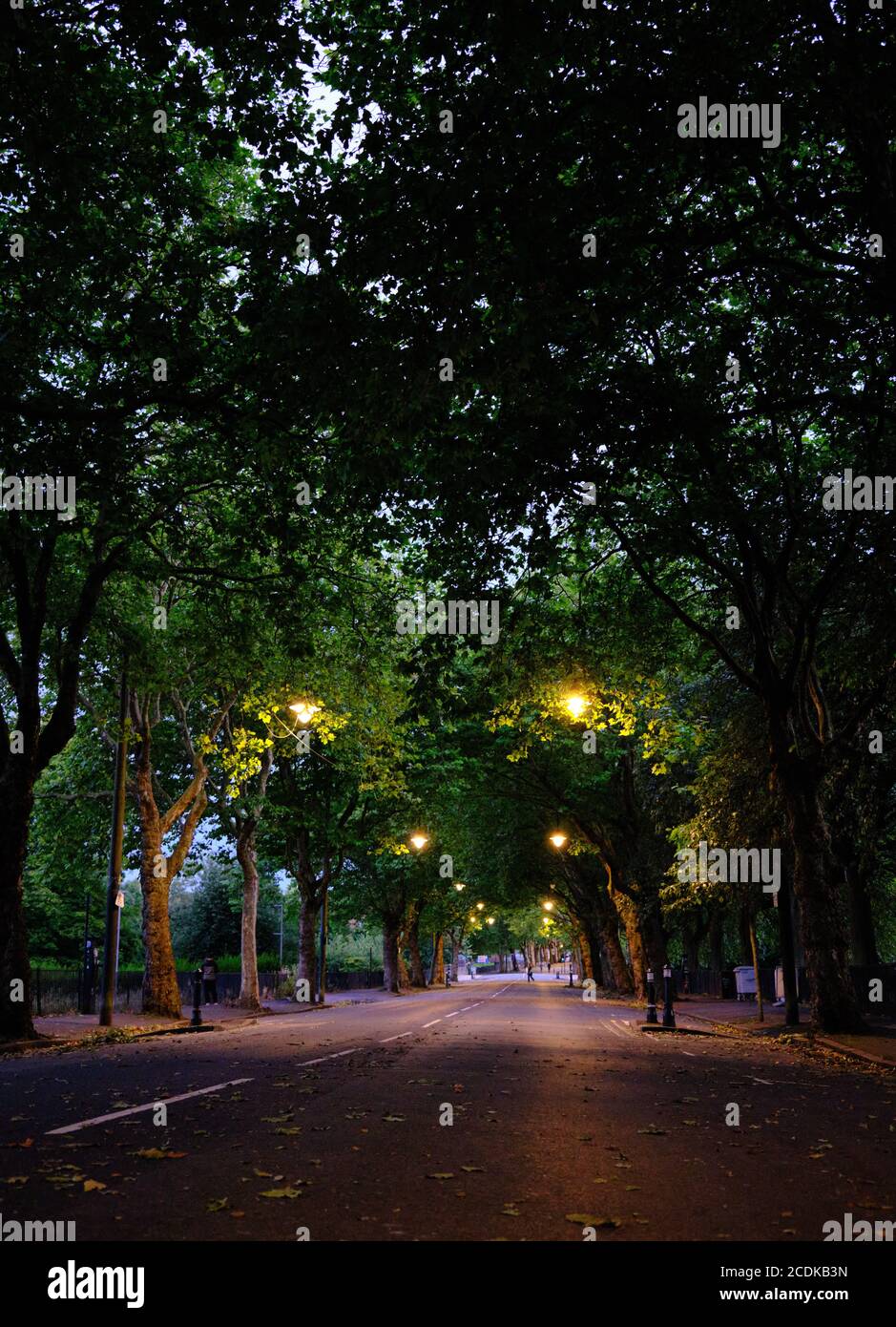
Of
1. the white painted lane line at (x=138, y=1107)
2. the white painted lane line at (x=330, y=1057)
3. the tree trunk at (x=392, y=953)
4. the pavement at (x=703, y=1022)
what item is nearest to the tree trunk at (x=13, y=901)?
the pavement at (x=703, y=1022)

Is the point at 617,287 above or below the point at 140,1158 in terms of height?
above

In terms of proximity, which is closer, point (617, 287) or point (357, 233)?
point (357, 233)

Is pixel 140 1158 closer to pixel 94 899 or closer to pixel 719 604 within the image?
pixel 719 604

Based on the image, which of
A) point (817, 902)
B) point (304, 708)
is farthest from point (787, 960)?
point (304, 708)

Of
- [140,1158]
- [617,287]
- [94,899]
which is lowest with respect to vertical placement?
[94,899]

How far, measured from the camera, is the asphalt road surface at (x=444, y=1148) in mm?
4656

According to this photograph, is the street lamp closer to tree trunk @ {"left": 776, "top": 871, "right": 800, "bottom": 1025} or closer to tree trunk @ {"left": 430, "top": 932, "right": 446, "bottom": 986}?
tree trunk @ {"left": 776, "top": 871, "right": 800, "bottom": 1025}

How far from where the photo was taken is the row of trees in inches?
332

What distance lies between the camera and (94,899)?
58.3m

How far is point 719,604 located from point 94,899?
49658 millimetres

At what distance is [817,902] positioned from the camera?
56.4 ft

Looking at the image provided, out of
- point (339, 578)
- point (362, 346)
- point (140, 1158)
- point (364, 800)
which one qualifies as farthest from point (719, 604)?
point (364, 800)
